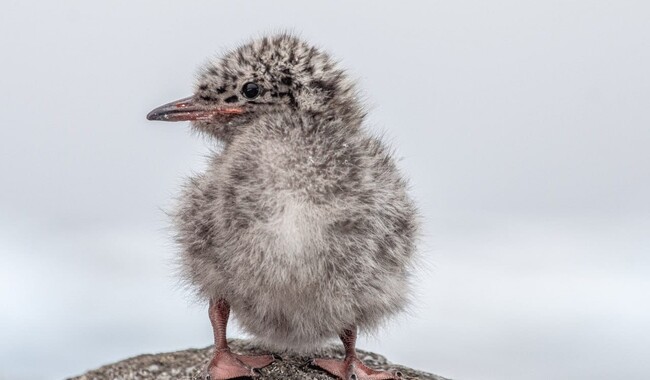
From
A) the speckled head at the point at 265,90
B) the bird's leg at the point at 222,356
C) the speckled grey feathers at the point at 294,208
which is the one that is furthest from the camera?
the bird's leg at the point at 222,356

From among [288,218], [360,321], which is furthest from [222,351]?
[288,218]

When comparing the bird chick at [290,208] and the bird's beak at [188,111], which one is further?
the bird's beak at [188,111]

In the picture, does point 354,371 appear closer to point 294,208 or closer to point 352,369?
point 352,369

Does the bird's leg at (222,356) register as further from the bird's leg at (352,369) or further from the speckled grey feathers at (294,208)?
the bird's leg at (352,369)

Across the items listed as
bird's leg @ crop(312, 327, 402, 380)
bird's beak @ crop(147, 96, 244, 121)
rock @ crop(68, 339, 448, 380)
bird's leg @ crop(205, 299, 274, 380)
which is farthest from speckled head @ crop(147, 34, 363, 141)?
rock @ crop(68, 339, 448, 380)

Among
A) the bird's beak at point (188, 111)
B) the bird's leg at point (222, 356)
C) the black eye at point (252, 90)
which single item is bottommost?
the bird's leg at point (222, 356)

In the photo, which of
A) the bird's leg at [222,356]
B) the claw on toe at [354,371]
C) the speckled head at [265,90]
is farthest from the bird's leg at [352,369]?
the speckled head at [265,90]

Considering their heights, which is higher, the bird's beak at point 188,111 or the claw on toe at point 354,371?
the bird's beak at point 188,111
